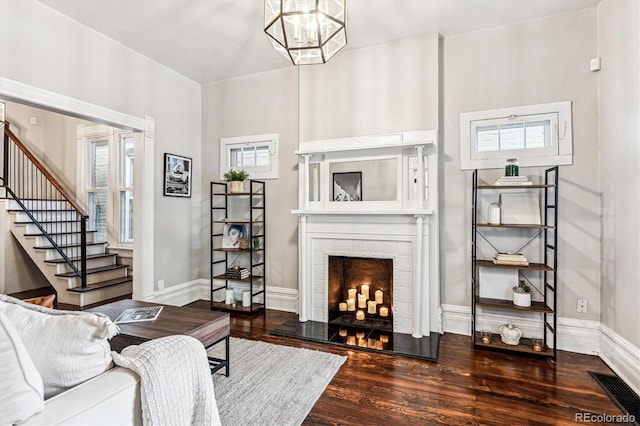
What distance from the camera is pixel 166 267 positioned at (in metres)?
4.04

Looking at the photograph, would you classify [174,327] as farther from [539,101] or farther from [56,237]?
[56,237]

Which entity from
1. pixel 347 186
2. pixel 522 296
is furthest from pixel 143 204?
pixel 522 296

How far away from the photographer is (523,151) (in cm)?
310

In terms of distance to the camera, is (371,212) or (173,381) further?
(371,212)

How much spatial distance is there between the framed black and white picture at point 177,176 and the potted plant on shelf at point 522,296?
3871 millimetres

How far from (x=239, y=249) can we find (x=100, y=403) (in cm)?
310

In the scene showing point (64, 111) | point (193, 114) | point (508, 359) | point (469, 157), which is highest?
point (193, 114)

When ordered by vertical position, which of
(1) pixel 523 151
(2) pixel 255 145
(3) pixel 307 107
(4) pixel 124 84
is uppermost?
(4) pixel 124 84

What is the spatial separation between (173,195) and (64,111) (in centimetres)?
143

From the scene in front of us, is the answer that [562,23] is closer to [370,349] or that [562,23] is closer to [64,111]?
[370,349]

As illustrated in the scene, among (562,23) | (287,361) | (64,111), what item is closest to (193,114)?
(64,111)

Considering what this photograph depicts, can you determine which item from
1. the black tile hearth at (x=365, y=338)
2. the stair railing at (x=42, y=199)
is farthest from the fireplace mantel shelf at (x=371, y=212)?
the stair railing at (x=42, y=199)

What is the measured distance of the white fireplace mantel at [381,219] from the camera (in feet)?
10.5
